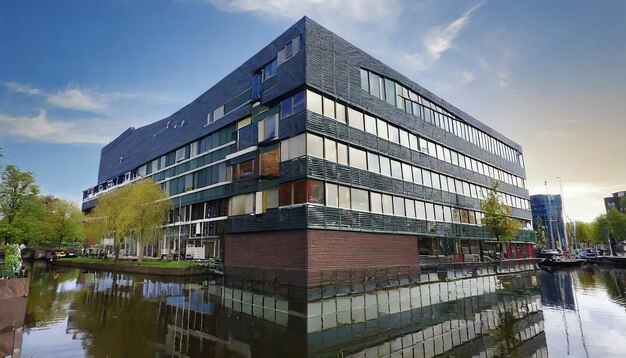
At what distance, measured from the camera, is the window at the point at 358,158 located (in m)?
27.9

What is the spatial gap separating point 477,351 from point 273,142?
70.0 ft

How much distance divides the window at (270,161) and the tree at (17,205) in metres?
41.0

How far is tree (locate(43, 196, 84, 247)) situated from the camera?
64.4 meters

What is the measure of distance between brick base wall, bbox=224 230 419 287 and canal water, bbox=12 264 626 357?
2379mm

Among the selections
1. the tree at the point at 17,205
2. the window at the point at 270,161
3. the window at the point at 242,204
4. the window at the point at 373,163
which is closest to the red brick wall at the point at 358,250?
the window at the point at 373,163

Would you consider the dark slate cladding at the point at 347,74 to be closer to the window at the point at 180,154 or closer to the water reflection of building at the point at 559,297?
the water reflection of building at the point at 559,297

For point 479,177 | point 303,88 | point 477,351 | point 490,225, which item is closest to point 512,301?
point 477,351

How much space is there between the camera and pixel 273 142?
1094 inches

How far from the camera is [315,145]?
82.9 feet

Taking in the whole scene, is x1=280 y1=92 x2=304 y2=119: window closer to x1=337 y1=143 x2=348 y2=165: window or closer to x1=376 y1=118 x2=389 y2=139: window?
x1=337 y1=143 x2=348 y2=165: window

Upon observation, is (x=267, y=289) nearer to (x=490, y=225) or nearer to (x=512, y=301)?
(x=512, y=301)

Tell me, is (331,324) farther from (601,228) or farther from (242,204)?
(601,228)

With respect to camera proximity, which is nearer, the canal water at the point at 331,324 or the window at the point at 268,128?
the canal water at the point at 331,324

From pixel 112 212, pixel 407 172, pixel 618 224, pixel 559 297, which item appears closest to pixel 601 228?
pixel 618 224
